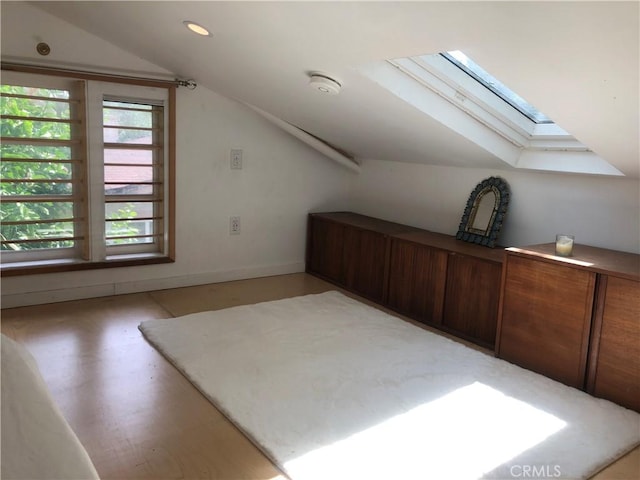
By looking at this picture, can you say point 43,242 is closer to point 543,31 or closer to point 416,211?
point 416,211

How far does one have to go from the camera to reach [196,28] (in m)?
2.82

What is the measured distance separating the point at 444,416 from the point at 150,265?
2.50 meters

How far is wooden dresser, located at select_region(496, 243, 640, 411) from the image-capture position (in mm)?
2430

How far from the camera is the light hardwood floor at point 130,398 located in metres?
1.94

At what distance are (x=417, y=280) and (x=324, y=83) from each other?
57.4 inches

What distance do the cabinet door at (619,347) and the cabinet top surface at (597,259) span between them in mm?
49

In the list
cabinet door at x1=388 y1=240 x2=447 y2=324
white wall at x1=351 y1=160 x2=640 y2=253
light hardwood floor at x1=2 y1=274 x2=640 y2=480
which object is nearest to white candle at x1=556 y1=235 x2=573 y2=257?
white wall at x1=351 y1=160 x2=640 y2=253

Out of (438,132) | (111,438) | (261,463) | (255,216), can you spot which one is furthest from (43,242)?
(438,132)

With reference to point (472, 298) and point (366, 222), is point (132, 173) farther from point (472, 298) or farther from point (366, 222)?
point (472, 298)

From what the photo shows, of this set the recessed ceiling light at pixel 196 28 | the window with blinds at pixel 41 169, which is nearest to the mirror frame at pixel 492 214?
the recessed ceiling light at pixel 196 28

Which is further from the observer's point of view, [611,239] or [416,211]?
[416,211]

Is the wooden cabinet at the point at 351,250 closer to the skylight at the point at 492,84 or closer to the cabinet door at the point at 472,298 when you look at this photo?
the cabinet door at the point at 472,298

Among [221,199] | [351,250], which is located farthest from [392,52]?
[221,199]

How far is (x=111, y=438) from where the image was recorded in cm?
206
